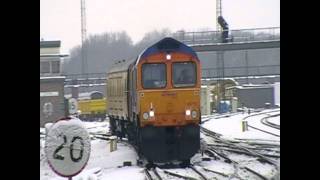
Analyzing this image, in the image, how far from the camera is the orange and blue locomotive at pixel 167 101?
14.9 meters

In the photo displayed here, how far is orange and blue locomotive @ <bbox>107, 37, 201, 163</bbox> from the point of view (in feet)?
48.8

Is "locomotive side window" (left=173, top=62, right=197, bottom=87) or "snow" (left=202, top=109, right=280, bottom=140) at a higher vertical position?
"locomotive side window" (left=173, top=62, right=197, bottom=87)

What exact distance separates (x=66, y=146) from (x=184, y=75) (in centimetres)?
1003

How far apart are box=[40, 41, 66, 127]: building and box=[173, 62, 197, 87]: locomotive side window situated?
21888 millimetres

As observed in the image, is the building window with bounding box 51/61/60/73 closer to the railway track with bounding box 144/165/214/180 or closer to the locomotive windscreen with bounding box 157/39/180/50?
the locomotive windscreen with bounding box 157/39/180/50

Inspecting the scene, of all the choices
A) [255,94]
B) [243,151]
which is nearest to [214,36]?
[255,94]

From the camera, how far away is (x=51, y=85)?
38.0 metres

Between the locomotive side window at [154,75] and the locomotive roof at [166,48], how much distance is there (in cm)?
36

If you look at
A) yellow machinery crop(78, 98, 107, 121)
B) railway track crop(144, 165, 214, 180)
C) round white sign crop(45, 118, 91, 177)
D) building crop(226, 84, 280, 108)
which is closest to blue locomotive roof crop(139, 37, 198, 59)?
railway track crop(144, 165, 214, 180)

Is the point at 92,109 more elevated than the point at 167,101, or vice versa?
the point at 167,101

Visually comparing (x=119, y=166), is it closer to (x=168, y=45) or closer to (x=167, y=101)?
(x=167, y=101)

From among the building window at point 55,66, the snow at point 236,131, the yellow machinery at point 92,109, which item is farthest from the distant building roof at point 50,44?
the snow at point 236,131

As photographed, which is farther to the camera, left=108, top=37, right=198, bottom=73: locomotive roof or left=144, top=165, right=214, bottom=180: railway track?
left=108, top=37, right=198, bottom=73: locomotive roof

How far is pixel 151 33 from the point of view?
3725 inches
